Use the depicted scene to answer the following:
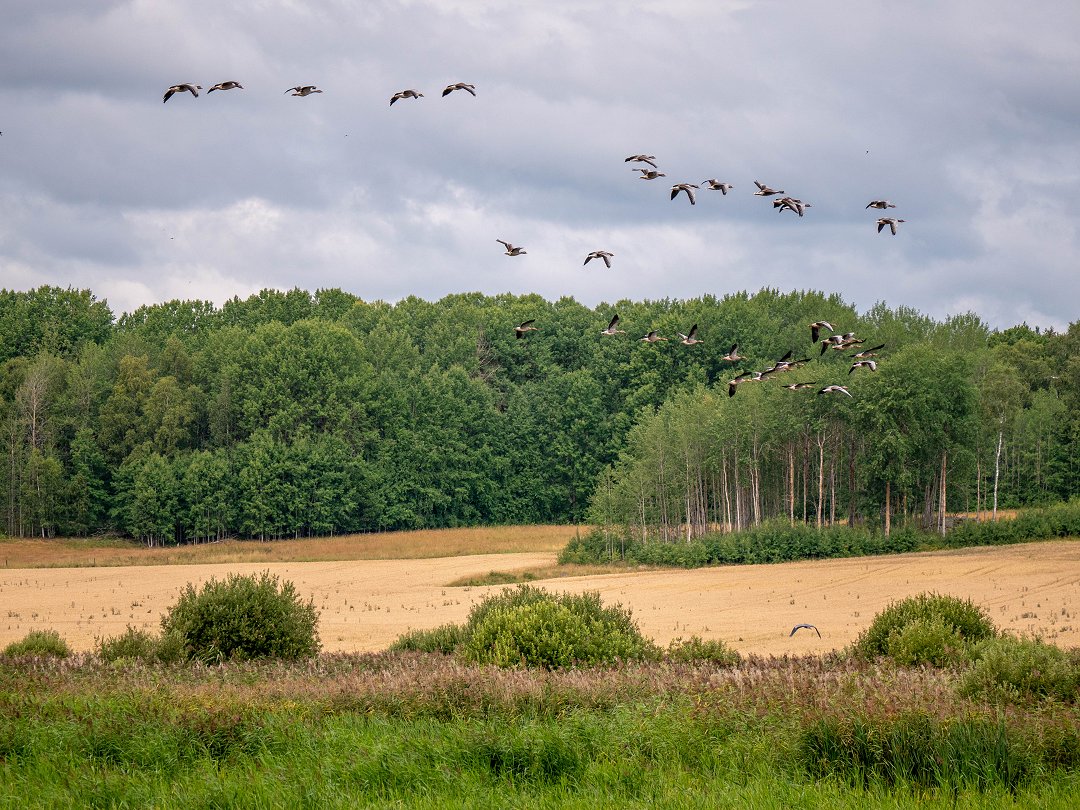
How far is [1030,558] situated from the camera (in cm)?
6047

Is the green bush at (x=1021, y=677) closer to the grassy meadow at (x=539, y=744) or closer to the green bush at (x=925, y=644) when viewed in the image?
the grassy meadow at (x=539, y=744)

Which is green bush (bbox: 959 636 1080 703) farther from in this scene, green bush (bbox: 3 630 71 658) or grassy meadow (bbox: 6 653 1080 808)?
green bush (bbox: 3 630 71 658)

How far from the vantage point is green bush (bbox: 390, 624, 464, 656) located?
22734mm

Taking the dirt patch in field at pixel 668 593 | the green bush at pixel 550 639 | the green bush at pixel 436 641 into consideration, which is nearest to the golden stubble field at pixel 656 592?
the dirt patch in field at pixel 668 593

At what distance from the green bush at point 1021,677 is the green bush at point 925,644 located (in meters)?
2.53

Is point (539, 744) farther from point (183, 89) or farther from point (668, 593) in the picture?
point (668, 593)

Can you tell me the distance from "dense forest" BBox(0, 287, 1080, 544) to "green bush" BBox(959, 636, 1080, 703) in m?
56.6

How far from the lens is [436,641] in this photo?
23094 millimetres

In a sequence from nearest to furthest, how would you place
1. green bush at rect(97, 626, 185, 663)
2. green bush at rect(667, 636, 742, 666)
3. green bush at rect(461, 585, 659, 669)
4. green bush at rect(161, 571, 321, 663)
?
green bush at rect(461, 585, 659, 669) < green bush at rect(667, 636, 742, 666) < green bush at rect(97, 626, 185, 663) < green bush at rect(161, 571, 321, 663)

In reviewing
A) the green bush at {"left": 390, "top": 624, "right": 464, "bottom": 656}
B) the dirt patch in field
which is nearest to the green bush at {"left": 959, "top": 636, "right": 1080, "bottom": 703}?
the green bush at {"left": 390, "top": 624, "right": 464, "bottom": 656}

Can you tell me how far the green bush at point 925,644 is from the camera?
1842 cm

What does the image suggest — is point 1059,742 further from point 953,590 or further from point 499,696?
point 953,590

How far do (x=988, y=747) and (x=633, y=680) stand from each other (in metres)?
5.61

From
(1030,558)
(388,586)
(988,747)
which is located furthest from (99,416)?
(988,747)
